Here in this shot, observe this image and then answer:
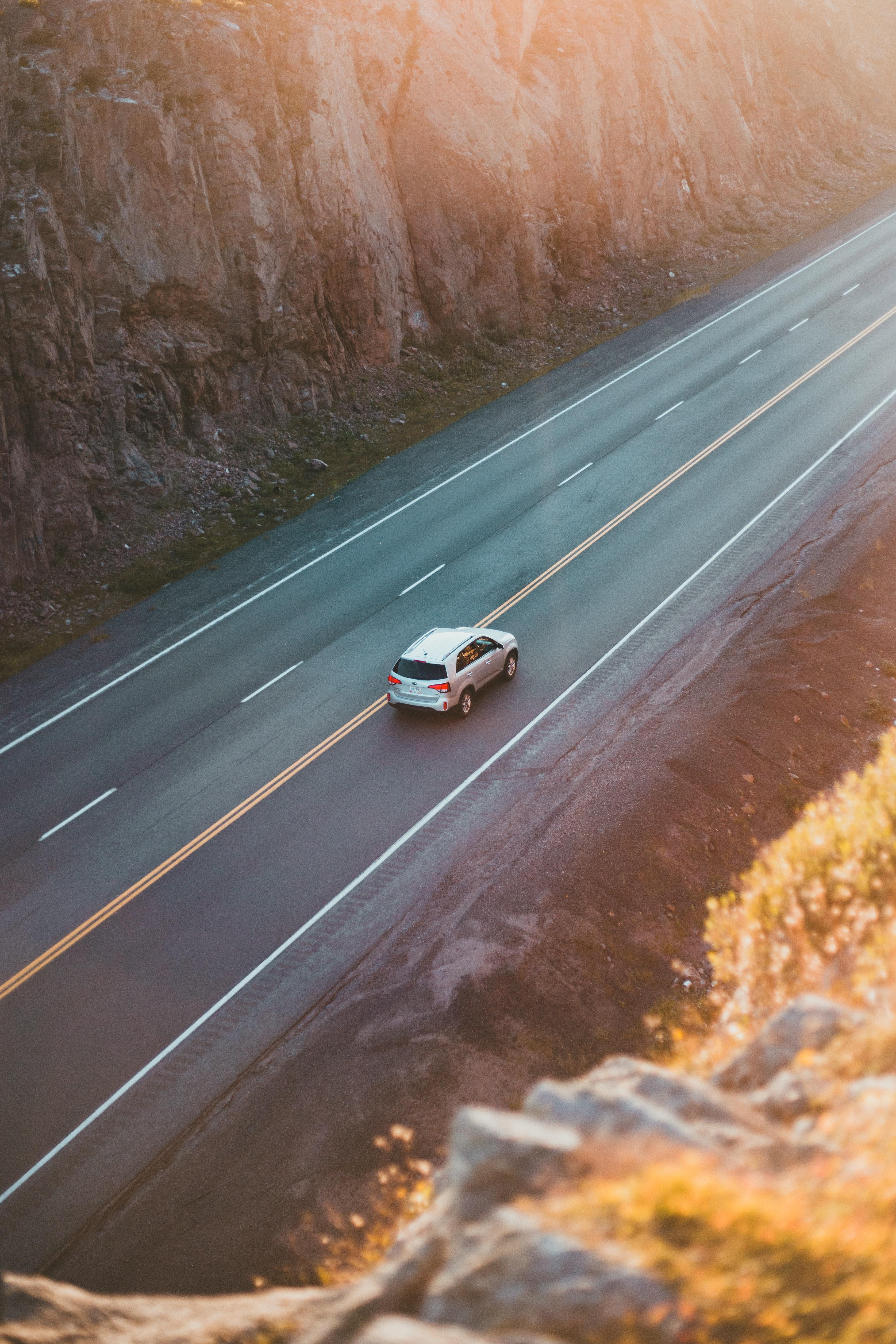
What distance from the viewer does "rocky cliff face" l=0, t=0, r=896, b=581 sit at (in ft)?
80.1

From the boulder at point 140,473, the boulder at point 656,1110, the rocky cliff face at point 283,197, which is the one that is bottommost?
the boulder at point 656,1110

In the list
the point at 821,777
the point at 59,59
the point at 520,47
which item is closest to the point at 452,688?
the point at 821,777

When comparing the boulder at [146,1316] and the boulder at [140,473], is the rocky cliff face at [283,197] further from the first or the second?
the boulder at [146,1316]

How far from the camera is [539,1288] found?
4.09m

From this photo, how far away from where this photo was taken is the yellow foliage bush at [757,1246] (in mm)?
3842

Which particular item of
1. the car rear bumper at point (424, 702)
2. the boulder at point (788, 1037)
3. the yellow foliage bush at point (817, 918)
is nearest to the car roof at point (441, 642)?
the car rear bumper at point (424, 702)

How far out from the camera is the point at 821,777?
15.4m

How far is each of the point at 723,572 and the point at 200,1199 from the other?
17.2 metres

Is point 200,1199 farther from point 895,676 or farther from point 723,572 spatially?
point 723,572

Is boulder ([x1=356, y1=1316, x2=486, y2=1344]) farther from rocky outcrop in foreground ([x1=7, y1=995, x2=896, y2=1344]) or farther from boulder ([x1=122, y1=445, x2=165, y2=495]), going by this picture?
boulder ([x1=122, y1=445, x2=165, y2=495])

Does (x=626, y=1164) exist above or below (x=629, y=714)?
above

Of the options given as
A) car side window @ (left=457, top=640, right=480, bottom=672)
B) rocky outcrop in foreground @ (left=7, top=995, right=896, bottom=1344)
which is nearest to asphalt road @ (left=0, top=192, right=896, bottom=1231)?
car side window @ (left=457, top=640, right=480, bottom=672)

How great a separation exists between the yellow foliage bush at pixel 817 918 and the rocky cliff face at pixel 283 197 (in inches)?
792

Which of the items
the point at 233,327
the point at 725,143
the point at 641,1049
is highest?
the point at 725,143
